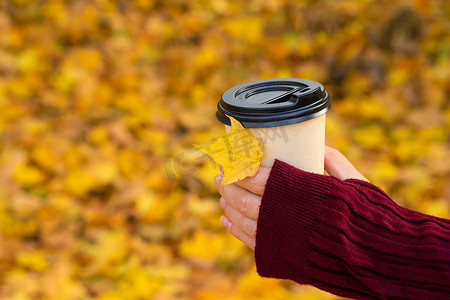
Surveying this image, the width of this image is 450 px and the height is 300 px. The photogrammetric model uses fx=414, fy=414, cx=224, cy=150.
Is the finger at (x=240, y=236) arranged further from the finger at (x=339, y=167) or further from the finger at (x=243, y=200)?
the finger at (x=339, y=167)

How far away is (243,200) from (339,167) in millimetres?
291

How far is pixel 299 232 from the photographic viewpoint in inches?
35.3

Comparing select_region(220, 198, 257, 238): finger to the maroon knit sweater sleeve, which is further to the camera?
select_region(220, 198, 257, 238): finger

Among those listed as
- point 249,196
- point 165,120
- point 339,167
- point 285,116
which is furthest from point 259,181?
point 165,120

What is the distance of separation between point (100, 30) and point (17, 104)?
81 cm

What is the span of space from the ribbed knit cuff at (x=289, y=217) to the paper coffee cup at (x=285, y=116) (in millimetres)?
50

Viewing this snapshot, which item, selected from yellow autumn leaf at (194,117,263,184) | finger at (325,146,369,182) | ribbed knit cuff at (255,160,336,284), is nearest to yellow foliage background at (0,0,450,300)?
yellow autumn leaf at (194,117,263,184)

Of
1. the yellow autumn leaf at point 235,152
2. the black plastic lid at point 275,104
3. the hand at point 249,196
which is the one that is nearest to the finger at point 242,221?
the hand at point 249,196

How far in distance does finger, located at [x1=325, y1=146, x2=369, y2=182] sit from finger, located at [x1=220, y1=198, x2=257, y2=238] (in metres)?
0.27

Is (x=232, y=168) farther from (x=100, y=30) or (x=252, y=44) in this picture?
(x=100, y=30)

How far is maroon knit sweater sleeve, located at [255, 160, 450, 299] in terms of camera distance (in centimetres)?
86

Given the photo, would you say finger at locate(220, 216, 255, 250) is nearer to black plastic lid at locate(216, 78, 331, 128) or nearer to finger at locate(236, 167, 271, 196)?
finger at locate(236, 167, 271, 196)

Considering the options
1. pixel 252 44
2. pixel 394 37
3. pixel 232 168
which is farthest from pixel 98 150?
pixel 394 37

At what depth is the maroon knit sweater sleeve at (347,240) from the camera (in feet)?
2.81
